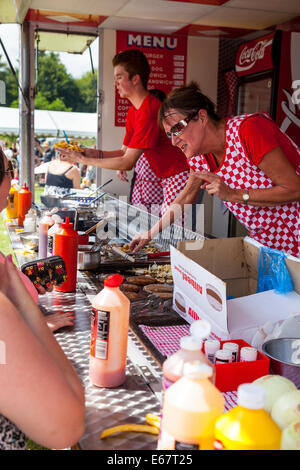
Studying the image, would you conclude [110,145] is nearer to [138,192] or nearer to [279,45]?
[138,192]

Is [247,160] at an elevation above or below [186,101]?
below

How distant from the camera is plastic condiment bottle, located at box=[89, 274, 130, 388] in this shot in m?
1.21

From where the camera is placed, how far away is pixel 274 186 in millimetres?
2279

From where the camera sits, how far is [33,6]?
5027 millimetres

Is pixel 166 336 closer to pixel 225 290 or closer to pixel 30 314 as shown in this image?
pixel 225 290

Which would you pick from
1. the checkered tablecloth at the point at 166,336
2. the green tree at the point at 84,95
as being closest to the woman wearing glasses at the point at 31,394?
the checkered tablecloth at the point at 166,336

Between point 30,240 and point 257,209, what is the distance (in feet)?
4.93

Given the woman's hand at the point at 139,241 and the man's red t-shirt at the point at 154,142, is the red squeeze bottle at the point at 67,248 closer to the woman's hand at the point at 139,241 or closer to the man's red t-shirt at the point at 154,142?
the woman's hand at the point at 139,241

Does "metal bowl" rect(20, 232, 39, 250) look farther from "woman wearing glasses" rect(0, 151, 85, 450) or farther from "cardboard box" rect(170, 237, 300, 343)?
"woman wearing glasses" rect(0, 151, 85, 450)

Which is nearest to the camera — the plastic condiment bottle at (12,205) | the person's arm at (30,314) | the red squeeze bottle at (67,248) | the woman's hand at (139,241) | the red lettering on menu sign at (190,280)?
the person's arm at (30,314)

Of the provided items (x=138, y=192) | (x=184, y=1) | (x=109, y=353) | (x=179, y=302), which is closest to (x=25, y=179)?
(x=138, y=192)

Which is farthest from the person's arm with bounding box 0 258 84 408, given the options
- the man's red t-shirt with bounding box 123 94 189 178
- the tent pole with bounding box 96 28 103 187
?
the tent pole with bounding box 96 28 103 187

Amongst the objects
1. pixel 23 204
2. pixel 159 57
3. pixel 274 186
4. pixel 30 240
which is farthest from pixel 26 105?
pixel 274 186

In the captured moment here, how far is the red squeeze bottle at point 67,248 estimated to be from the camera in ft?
6.53
